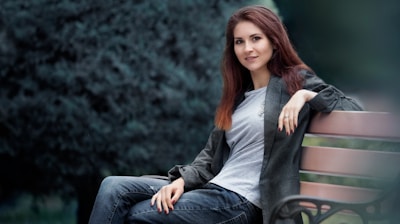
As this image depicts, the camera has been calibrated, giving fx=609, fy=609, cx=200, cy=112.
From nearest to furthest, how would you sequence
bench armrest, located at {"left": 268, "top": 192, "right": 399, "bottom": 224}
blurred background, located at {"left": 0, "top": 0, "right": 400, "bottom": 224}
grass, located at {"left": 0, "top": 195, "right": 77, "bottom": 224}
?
bench armrest, located at {"left": 268, "top": 192, "right": 399, "bottom": 224} < blurred background, located at {"left": 0, "top": 0, "right": 400, "bottom": 224} < grass, located at {"left": 0, "top": 195, "right": 77, "bottom": 224}

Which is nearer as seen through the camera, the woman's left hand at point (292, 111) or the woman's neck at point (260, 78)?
the woman's left hand at point (292, 111)

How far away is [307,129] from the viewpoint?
1843mm

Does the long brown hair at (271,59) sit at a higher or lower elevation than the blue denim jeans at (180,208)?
higher

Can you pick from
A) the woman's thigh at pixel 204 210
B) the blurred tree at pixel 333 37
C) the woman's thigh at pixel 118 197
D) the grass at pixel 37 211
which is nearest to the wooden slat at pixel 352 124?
the woman's thigh at pixel 204 210

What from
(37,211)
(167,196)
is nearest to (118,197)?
(167,196)

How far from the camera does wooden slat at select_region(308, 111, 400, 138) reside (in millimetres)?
1656

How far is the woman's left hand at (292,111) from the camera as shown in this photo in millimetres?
1652

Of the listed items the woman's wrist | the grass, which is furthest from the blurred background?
the woman's wrist

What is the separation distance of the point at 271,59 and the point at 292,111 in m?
A: 0.30

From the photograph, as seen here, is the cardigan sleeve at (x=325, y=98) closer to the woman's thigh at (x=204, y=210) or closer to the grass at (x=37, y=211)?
the woman's thigh at (x=204, y=210)

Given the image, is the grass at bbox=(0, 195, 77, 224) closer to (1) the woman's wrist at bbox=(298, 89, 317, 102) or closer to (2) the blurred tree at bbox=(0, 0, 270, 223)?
(2) the blurred tree at bbox=(0, 0, 270, 223)

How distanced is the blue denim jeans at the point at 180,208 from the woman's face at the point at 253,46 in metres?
0.40

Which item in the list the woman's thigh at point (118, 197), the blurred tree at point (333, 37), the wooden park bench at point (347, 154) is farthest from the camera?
the blurred tree at point (333, 37)

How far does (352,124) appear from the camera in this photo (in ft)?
5.69
